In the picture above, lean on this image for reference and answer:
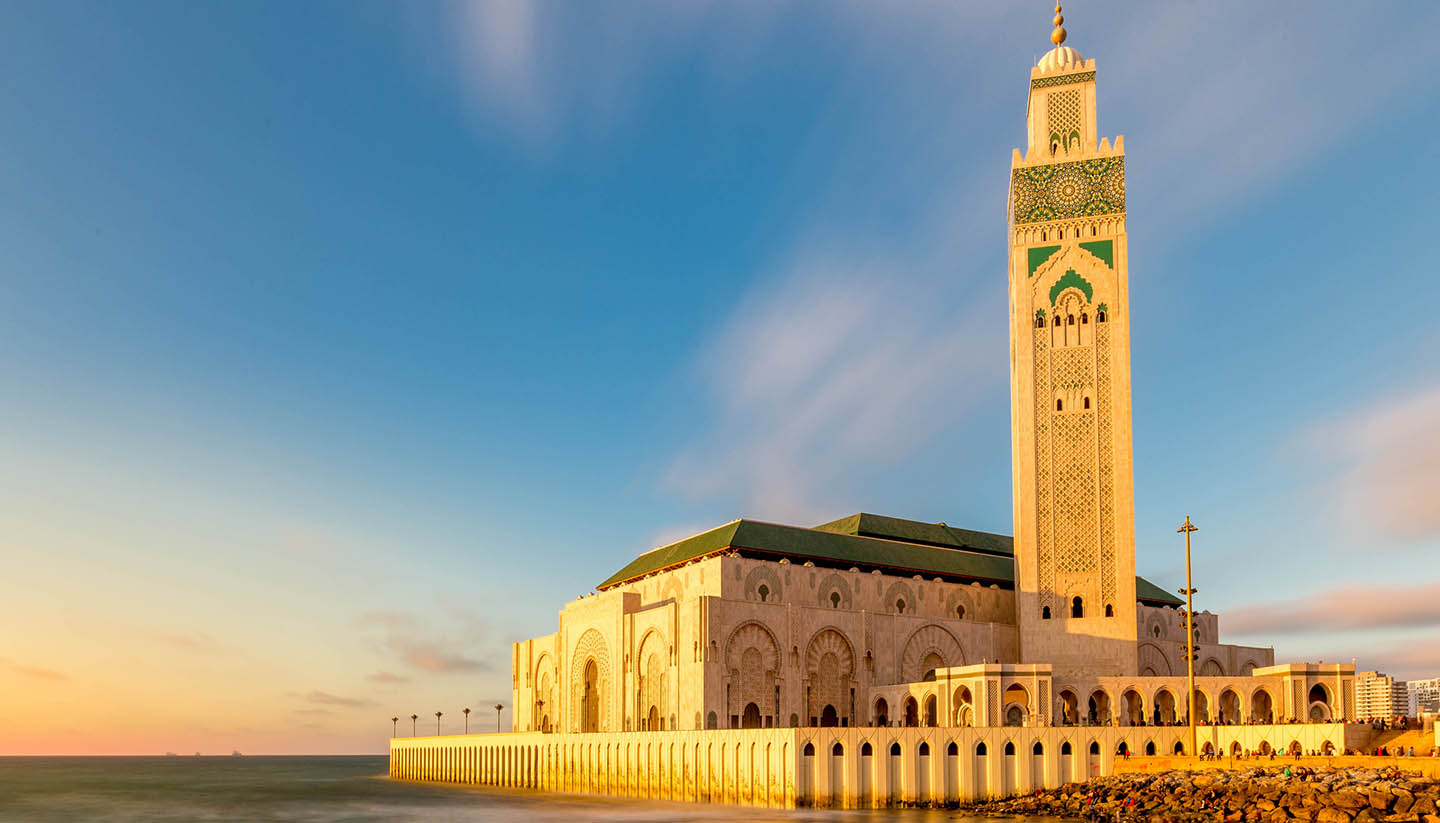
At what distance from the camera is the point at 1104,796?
47688 mm

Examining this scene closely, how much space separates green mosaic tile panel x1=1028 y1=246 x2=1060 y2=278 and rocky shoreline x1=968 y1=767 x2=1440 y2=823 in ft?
108

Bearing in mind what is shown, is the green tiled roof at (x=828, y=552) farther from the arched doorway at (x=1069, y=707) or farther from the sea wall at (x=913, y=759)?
the sea wall at (x=913, y=759)

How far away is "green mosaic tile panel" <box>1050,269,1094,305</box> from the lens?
235 ft

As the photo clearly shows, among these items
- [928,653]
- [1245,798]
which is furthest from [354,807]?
[1245,798]

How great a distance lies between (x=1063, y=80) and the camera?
75250 mm

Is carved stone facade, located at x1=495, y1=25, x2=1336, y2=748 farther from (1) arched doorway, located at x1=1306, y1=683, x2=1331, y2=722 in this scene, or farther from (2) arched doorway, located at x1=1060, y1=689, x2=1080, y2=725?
(1) arched doorway, located at x1=1306, y1=683, x2=1331, y2=722

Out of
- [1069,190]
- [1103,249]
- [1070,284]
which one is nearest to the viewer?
[1103,249]

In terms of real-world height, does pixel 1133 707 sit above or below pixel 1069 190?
below

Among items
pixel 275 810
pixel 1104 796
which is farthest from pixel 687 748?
pixel 275 810

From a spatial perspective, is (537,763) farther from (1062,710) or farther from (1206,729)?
(1206,729)

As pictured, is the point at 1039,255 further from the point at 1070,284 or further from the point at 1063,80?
the point at 1063,80

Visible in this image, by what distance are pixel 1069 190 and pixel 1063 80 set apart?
24.5 ft

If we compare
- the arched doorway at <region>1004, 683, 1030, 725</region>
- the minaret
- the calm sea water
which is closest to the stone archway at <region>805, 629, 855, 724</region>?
the arched doorway at <region>1004, 683, 1030, 725</region>

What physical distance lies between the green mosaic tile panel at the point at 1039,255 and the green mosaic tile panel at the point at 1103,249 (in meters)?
1.75
